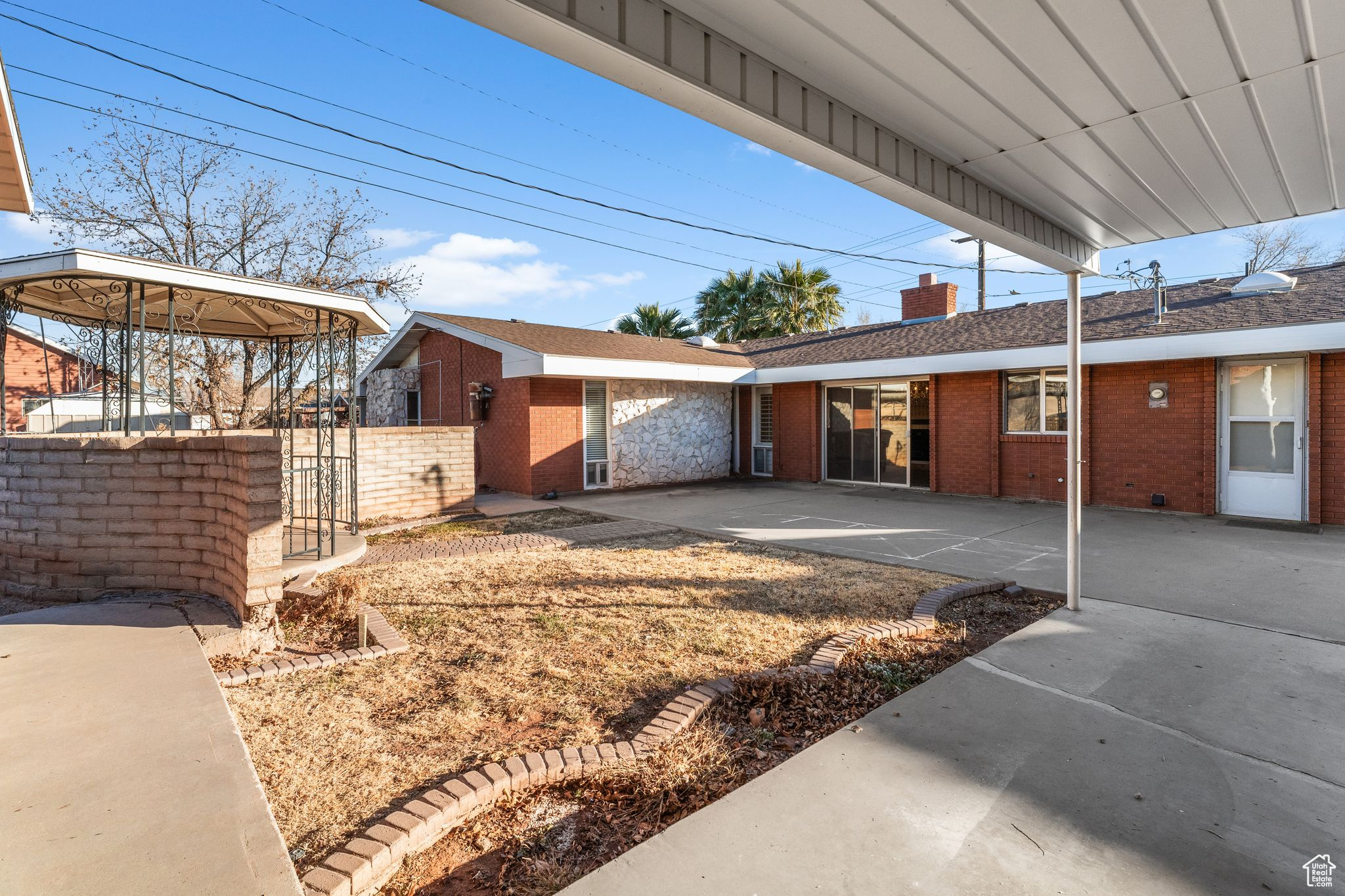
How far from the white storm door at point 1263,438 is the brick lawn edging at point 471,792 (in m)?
9.64

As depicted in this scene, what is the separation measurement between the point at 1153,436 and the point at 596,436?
32.7ft

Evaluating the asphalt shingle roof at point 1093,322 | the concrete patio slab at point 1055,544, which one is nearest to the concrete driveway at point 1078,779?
the concrete patio slab at point 1055,544

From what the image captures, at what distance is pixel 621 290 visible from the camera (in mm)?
26047

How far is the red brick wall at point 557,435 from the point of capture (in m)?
12.7

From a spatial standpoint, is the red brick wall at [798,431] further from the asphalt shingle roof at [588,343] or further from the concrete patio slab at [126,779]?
the concrete patio slab at [126,779]

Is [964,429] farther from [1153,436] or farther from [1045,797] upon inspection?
[1045,797]

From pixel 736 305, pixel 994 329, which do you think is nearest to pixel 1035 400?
pixel 994 329

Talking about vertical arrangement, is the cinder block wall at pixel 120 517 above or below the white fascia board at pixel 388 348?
below

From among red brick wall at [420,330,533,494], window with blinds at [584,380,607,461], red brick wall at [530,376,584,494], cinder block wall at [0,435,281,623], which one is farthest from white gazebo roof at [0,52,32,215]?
window with blinds at [584,380,607,461]

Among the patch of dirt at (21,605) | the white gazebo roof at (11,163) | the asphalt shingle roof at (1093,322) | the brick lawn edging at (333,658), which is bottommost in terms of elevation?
the brick lawn edging at (333,658)

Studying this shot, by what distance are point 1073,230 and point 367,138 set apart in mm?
9764

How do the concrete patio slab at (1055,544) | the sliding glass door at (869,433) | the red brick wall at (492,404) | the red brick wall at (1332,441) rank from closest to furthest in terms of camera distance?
the concrete patio slab at (1055,544)
the red brick wall at (1332,441)
the red brick wall at (492,404)
the sliding glass door at (869,433)

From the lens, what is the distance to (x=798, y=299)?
22.8 metres

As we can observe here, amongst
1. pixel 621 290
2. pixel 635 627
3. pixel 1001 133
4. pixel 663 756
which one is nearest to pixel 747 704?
pixel 663 756
